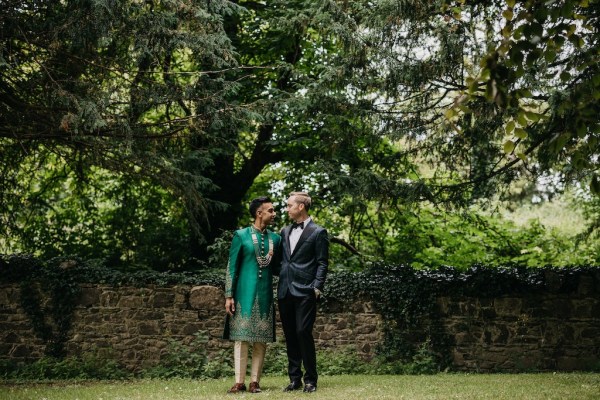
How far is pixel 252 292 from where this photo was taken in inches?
277

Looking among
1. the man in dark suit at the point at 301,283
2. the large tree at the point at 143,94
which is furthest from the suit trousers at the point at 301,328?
the large tree at the point at 143,94

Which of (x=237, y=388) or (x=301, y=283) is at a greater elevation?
(x=301, y=283)

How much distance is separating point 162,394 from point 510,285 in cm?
511

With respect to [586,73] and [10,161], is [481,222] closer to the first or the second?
[586,73]

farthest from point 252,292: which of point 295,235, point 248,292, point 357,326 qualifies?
point 357,326

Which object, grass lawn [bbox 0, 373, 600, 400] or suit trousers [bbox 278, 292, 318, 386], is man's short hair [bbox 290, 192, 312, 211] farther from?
grass lawn [bbox 0, 373, 600, 400]

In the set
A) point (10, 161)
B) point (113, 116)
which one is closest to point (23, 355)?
point (10, 161)

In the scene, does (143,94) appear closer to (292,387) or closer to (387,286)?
(387,286)

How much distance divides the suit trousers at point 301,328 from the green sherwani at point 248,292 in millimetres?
168

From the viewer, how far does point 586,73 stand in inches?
322

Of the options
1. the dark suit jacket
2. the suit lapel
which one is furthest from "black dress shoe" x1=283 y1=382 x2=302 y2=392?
the suit lapel

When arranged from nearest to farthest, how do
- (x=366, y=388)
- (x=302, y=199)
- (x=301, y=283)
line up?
(x=301, y=283) < (x=302, y=199) < (x=366, y=388)

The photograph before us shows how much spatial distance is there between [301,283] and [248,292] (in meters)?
0.53

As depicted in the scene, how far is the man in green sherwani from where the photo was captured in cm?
700
